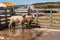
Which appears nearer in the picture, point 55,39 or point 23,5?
point 55,39

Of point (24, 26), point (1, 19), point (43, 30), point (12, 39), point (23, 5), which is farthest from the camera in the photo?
point (23, 5)

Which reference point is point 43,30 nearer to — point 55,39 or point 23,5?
point 55,39

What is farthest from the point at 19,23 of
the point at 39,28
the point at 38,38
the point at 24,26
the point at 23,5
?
the point at 23,5

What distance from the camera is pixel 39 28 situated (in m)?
16.3

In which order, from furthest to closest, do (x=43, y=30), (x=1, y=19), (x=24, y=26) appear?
(x=1, y=19) < (x=24, y=26) < (x=43, y=30)

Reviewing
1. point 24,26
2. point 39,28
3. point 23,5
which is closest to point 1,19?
point 24,26

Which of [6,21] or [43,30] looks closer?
[43,30]

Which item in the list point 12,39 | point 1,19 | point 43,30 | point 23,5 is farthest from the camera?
point 23,5

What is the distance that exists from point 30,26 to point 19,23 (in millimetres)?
890

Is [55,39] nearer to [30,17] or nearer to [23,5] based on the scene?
[30,17]

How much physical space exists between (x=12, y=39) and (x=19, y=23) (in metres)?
4.98

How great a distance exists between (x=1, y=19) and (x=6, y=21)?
1.10m

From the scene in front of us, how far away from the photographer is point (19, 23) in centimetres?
1708

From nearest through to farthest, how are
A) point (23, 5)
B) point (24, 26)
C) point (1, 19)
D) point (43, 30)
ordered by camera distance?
1. point (43, 30)
2. point (24, 26)
3. point (1, 19)
4. point (23, 5)
